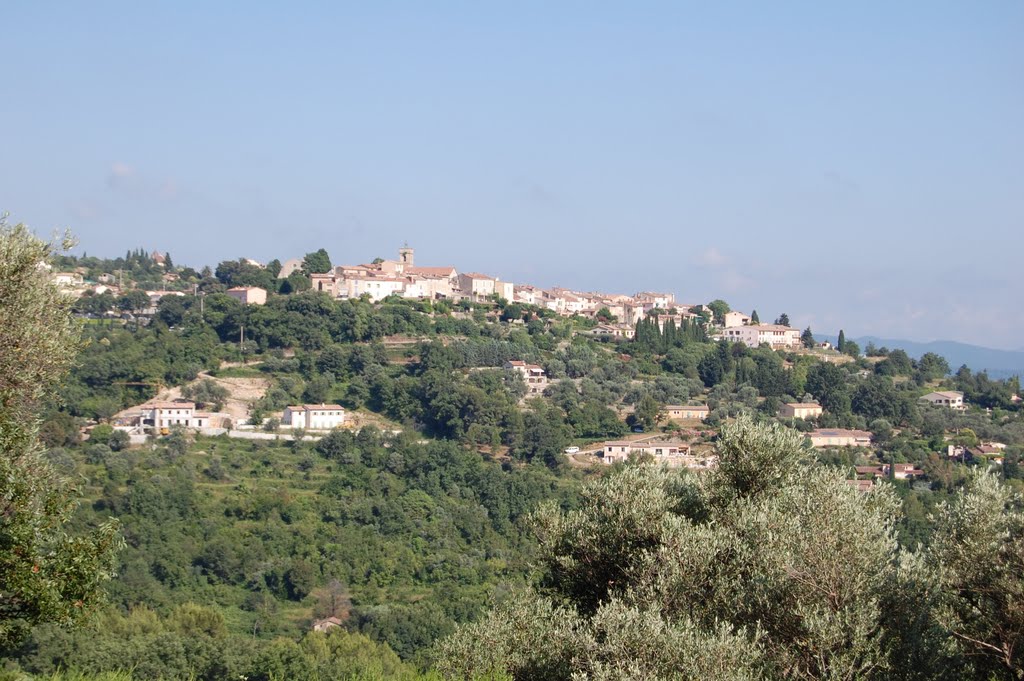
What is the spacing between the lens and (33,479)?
924 cm

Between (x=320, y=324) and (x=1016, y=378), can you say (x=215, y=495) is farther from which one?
(x=1016, y=378)

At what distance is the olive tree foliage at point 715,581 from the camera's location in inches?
379

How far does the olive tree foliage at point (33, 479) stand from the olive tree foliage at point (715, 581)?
403 centimetres

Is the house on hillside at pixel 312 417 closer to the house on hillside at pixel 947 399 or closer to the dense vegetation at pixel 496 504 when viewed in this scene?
the dense vegetation at pixel 496 504

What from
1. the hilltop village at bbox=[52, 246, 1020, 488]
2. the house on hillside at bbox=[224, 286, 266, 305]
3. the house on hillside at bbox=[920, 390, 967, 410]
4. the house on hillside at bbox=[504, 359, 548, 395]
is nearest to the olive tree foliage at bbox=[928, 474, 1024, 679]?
the hilltop village at bbox=[52, 246, 1020, 488]

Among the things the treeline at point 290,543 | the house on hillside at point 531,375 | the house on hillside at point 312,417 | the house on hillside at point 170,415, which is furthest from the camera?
the house on hillside at point 531,375

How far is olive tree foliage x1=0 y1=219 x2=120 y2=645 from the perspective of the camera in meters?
8.64

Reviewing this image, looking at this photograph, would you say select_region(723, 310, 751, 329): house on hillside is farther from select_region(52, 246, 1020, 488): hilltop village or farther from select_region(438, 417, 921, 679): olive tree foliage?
select_region(438, 417, 921, 679): olive tree foliage

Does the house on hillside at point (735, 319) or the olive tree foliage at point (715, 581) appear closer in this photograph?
the olive tree foliage at point (715, 581)

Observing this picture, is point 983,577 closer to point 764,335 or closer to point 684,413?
point 684,413

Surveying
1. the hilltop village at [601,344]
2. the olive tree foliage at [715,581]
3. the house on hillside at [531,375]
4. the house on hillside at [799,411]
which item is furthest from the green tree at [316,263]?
the olive tree foliage at [715,581]

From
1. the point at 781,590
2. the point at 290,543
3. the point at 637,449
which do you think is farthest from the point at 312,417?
the point at 781,590

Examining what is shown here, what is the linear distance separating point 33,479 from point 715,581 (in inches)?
244

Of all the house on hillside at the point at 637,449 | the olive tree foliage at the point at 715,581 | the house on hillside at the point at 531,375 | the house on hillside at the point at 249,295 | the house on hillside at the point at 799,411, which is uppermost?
the house on hillside at the point at 249,295
